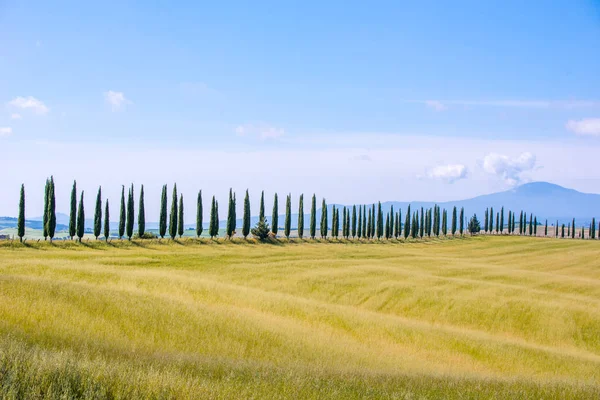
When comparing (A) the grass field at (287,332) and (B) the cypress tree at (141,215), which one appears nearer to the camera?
(A) the grass field at (287,332)

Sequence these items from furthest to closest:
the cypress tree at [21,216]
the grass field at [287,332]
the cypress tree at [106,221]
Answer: the cypress tree at [106,221] → the cypress tree at [21,216] → the grass field at [287,332]

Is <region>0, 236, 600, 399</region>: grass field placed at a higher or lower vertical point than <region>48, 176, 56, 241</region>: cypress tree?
lower

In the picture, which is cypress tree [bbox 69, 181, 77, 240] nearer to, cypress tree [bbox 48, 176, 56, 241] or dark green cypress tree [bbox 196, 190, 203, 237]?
cypress tree [bbox 48, 176, 56, 241]

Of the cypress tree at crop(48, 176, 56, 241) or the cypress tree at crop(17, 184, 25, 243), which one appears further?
the cypress tree at crop(48, 176, 56, 241)

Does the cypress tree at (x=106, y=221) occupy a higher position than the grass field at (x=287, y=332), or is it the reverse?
the cypress tree at (x=106, y=221)

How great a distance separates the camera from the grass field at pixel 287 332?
27.7ft

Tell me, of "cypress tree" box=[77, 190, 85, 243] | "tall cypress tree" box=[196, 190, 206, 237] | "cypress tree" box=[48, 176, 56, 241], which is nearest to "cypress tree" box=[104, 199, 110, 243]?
"cypress tree" box=[77, 190, 85, 243]

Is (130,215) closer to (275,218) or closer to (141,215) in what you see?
(141,215)

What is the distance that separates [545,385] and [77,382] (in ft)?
34.8

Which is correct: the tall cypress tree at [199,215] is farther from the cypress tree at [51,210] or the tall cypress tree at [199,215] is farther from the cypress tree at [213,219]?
the cypress tree at [51,210]

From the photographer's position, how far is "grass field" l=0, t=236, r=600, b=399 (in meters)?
8.45

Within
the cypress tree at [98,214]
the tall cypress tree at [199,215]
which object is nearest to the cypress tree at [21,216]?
the cypress tree at [98,214]

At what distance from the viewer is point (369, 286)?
38.6m

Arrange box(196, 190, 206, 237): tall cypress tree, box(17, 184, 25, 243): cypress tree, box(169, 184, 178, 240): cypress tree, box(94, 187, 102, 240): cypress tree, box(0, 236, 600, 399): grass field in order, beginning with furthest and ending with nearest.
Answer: box(196, 190, 206, 237): tall cypress tree, box(169, 184, 178, 240): cypress tree, box(94, 187, 102, 240): cypress tree, box(17, 184, 25, 243): cypress tree, box(0, 236, 600, 399): grass field
